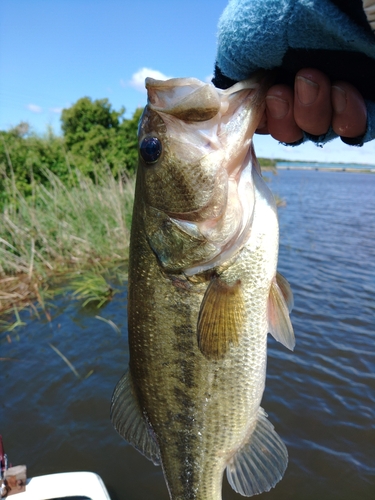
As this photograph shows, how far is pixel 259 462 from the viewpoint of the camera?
2104 millimetres

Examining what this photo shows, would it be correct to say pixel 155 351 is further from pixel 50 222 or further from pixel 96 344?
pixel 50 222

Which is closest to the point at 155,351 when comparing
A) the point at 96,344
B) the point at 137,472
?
the point at 137,472

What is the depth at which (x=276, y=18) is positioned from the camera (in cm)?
143

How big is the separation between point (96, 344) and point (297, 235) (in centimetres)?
1073

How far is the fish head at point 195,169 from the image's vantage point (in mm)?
→ 1703

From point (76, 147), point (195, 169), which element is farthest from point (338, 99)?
point (76, 147)

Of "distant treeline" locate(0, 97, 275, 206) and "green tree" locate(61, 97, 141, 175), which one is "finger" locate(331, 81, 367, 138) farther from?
"green tree" locate(61, 97, 141, 175)

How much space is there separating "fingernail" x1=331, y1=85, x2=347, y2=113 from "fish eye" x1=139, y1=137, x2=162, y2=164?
2.56ft

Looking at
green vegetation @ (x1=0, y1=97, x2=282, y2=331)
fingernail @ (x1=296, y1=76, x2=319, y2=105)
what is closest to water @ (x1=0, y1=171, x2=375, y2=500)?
green vegetation @ (x1=0, y1=97, x2=282, y2=331)

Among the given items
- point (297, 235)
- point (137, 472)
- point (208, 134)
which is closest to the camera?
point (208, 134)

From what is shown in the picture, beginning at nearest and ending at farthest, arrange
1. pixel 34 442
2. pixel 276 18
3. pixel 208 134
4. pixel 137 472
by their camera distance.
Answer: pixel 276 18
pixel 208 134
pixel 137 472
pixel 34 442

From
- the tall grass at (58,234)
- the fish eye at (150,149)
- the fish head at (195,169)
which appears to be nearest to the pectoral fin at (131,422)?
the fish head at (195,169)

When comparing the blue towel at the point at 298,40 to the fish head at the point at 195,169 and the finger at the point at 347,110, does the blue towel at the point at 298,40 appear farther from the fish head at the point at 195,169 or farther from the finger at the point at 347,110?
the fish head at the point at 195,169

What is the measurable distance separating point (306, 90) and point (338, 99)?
16cm
